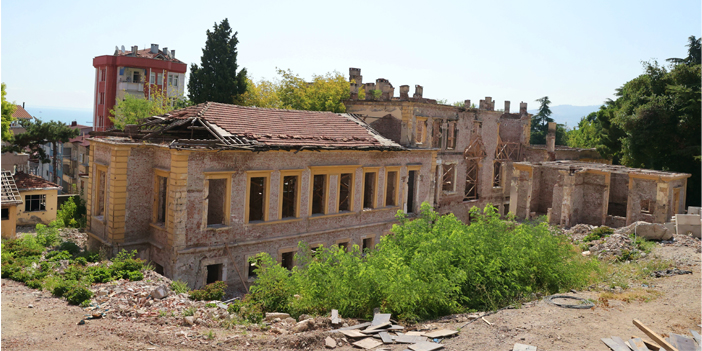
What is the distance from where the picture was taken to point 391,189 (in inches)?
1014

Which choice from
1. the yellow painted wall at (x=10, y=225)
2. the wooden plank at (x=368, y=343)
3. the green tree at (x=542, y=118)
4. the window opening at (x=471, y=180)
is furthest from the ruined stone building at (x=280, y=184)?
the green tree at (x=542, y=118)

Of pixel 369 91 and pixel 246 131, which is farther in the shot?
pixel 369 91

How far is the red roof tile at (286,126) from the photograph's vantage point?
2012cm

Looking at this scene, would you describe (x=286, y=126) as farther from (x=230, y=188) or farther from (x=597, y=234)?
(x=597, y=234)

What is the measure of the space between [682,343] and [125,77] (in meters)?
51.5

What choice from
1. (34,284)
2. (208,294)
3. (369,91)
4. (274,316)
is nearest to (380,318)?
(274,316)

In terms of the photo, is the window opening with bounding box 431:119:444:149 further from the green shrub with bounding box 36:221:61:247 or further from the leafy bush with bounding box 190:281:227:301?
the green shrub with bounding box 36:221:61:247

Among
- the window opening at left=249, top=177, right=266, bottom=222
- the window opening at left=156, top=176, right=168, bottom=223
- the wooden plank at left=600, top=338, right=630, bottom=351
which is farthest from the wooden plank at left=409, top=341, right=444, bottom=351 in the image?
the window opening at left=249, top=177, right=266, bottom=222

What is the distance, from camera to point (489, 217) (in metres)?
15.7

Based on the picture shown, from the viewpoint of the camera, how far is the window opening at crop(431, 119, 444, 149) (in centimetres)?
3148

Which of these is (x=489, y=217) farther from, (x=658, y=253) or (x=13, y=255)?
(x=13, y=255)

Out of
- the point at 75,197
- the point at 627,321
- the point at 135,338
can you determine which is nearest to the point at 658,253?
the point at 627,321

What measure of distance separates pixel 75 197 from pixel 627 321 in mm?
26715

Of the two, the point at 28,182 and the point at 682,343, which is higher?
the point at 28,182
